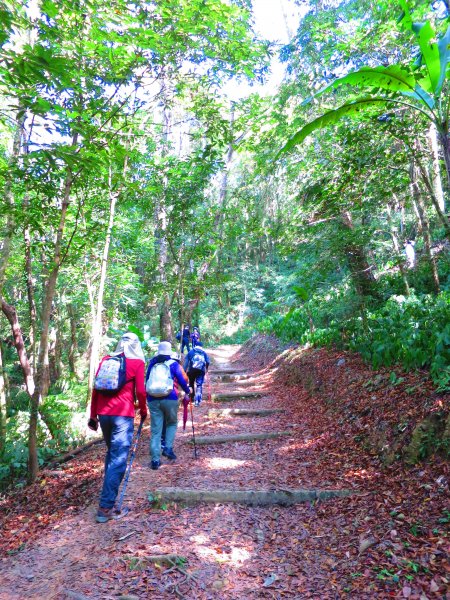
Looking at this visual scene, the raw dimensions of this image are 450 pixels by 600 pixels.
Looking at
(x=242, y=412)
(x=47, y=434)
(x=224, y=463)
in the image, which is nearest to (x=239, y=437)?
(x=224, y=463)

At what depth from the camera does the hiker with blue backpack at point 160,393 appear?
17.2 feet

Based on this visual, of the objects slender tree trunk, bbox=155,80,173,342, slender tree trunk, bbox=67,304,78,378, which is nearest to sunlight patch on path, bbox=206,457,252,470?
slender tree trunk, bbox=155,80,173,342

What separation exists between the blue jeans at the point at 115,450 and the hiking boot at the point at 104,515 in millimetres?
90

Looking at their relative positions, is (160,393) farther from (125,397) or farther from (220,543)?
(220,543)

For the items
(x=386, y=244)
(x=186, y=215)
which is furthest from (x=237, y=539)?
(x=186, y=215)

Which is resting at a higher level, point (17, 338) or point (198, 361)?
point (17, 338)

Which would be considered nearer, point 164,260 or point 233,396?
point 233,396

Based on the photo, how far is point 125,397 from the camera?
13.7ft

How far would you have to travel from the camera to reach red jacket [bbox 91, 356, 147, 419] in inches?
162

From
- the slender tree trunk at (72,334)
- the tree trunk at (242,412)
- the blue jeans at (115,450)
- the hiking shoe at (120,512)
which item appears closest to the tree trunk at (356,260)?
the tree trunk at (242,412)

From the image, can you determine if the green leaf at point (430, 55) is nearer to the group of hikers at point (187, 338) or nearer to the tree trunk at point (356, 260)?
the tree trunk at point (356, 260)

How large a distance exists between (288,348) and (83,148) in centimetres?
996

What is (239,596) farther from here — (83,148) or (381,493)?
(83,148)

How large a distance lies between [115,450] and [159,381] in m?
1.30
